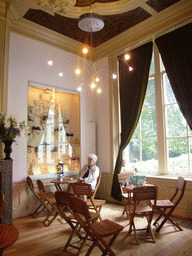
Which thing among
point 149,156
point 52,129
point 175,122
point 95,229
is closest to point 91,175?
point 149,156

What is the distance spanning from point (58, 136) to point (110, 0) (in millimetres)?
3845

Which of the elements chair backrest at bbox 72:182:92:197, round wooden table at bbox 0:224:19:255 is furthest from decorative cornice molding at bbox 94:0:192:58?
round wooden table at bbox 0:224:19:255

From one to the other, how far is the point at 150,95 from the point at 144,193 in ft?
9.93

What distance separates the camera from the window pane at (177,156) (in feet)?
16.6

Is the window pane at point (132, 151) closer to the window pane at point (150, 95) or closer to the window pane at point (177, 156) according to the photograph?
the window pane at point (177, 156)

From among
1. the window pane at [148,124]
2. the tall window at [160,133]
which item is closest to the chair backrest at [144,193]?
the tall window at [160,133]

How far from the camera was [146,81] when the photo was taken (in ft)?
18.5

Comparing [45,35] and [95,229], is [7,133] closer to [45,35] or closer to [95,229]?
[95,229]

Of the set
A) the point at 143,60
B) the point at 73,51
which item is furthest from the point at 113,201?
the point at 73,51

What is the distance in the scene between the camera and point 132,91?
5957 mm

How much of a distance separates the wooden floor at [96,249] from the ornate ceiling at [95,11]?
15.4ft

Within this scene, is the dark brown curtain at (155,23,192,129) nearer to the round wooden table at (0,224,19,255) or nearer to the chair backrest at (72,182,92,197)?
the chair backrest at (72,182,92,197)

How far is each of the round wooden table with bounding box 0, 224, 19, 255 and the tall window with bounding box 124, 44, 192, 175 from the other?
12.2ft

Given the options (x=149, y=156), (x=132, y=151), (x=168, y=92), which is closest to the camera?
(x=168, y=92)
